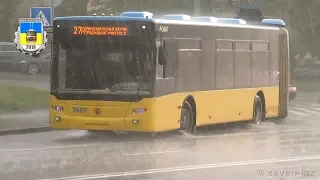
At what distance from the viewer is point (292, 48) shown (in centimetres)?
5241

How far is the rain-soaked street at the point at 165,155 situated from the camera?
41.2 feet

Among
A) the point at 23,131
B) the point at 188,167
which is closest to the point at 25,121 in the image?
the point at 23,131

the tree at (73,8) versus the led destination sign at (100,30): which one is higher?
the led destination sign at (100,30)

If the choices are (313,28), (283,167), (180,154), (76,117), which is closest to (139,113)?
(76,117)

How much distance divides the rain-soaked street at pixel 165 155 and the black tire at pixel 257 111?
1306 mm

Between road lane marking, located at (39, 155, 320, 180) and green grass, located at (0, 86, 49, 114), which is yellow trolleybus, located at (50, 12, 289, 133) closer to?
road lane marking, located at (39, 155, 320, 180)

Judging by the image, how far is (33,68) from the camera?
4275 centimetres

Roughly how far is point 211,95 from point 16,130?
4.98 m

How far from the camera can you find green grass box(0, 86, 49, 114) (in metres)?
26.1

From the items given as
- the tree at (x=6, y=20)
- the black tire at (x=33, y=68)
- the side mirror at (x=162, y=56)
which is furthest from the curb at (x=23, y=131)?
the tree at (x=6, y=20)

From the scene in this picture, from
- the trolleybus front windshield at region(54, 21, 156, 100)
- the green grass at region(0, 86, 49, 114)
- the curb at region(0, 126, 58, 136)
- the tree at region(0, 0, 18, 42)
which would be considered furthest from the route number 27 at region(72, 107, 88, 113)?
the tree at region(0, 0, 18, 42)

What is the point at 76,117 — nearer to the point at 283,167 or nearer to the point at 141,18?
the point at 141,18

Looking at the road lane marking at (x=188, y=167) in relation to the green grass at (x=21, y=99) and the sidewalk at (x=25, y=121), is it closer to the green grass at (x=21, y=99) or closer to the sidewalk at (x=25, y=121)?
the sidewalk at (x=25, y=121)

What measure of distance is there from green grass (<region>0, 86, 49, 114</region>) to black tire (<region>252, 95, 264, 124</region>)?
23.7 feet
